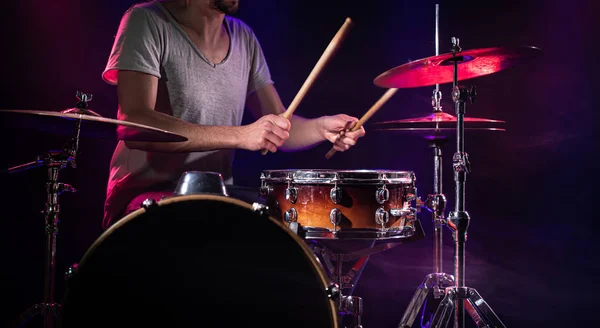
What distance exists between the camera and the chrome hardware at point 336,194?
1904 millimetres

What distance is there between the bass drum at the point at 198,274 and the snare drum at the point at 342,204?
0.70 meters

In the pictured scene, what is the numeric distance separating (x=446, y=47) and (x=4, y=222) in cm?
267

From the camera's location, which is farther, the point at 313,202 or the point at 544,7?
the point at 544,7

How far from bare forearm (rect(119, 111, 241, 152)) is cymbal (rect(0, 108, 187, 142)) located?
21 cm

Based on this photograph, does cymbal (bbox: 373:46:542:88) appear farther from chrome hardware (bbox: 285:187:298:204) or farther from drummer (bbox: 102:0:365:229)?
chrome hardware (bbox: 285:187:298:204)

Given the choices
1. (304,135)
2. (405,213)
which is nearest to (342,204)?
(405,213)

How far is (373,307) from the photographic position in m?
2.80

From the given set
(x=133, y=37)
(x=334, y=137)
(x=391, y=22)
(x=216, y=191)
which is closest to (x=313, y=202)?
(x=334, y=137)

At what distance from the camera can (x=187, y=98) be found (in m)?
2.21

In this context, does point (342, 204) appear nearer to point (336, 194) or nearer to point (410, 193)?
point (336, 194)

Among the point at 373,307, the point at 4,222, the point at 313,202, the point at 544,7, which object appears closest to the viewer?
the point at 313,202

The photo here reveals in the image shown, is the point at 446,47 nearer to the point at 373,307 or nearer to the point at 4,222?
the point at 373,307

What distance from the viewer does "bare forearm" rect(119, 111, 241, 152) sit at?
6.22 feet

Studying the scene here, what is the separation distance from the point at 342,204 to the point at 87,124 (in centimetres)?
96
